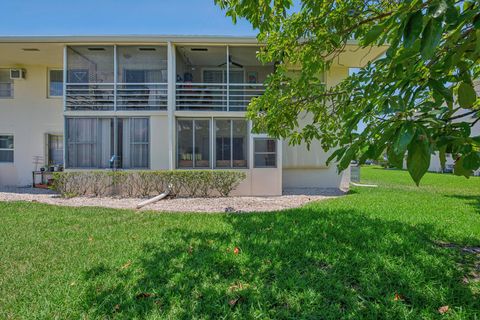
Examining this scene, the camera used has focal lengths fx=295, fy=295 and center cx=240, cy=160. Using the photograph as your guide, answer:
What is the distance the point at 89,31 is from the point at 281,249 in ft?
37.7

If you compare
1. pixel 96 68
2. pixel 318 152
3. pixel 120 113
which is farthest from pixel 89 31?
pixel 318 152

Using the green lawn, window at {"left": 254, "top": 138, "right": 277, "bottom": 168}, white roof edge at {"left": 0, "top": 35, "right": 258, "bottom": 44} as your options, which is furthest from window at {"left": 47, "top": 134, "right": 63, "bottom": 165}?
window at {"left": 254, "top": 138, "right": 277, "bottom": 168}

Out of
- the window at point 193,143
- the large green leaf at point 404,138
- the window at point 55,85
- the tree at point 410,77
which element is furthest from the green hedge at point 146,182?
the large green leaf at point 404,138

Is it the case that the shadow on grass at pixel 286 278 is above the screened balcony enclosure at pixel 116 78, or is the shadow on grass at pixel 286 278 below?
below

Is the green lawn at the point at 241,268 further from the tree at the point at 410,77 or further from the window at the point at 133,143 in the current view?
the window at the point at 133,143

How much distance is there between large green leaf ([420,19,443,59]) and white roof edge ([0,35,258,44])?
34.9 feet

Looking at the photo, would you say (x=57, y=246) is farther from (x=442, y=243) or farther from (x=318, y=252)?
(x=442, y=243)

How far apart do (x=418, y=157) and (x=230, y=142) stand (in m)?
10.5

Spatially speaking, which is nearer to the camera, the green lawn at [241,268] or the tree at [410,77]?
the tree at [410,77]

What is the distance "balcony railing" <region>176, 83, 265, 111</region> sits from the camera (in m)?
11.5

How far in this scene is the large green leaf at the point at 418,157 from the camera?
3.84 ft

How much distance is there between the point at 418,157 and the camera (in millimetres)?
1184

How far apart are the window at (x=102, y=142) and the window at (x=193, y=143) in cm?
126

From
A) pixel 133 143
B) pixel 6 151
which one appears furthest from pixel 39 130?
pixel 133 143
